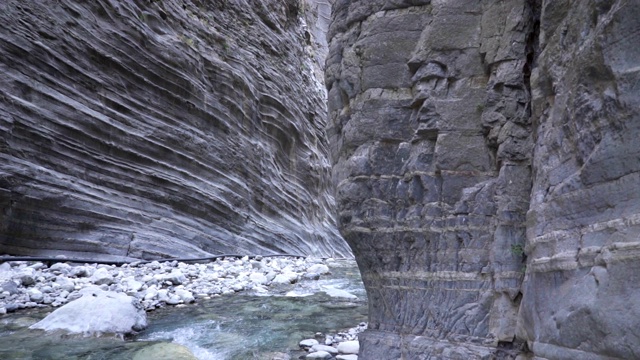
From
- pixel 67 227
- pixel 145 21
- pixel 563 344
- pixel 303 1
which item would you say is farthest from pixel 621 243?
pixel 303 1

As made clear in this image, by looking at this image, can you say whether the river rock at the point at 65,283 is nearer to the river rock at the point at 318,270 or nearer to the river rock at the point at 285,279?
the river rock at the point at 285,279

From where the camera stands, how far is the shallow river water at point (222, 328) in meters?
4.79

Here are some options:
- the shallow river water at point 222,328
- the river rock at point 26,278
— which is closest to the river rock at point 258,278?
the shallow river water at point 222,328

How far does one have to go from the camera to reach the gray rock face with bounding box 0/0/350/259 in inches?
344

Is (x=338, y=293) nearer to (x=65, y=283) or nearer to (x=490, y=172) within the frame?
(x=65, y=283)

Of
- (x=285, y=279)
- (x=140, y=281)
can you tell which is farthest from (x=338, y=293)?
(x=140, y=281)

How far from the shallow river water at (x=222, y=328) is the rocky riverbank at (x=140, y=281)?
1.12 ft

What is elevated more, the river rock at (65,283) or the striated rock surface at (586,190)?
the striated rock surface at (586,190)

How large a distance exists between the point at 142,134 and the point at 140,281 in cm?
389

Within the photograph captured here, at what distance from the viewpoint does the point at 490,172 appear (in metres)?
3.38

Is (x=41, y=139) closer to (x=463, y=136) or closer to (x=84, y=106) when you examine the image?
(x=84, y=106)

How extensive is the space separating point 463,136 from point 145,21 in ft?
33.4

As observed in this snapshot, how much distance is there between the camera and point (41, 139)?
8.88m

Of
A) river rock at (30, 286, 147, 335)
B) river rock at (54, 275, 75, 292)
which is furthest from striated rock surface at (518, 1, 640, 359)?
river rock at (54, 275, 75, 292)
